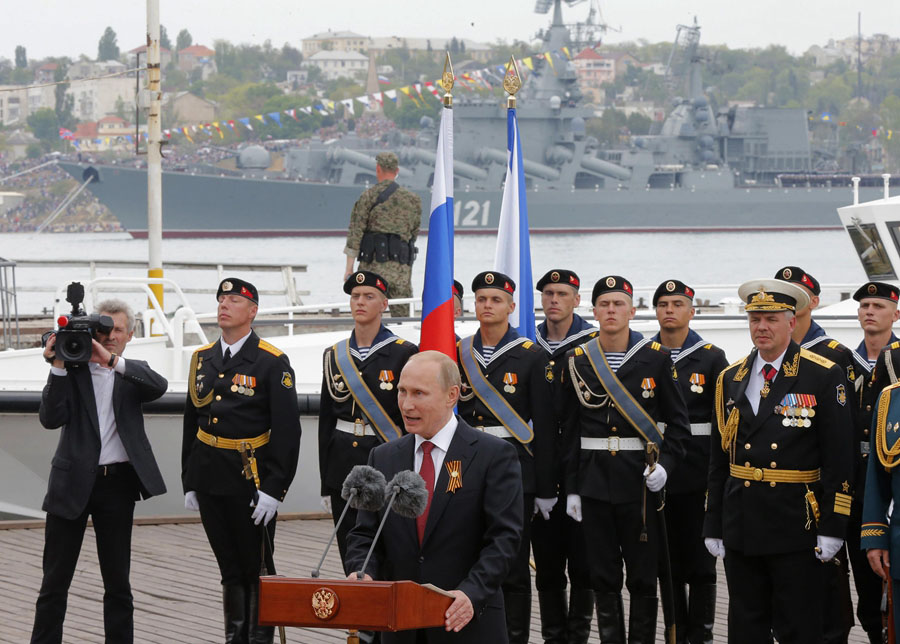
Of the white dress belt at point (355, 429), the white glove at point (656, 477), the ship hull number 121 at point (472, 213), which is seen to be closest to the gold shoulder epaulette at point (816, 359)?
the white glove at point (656, 477)

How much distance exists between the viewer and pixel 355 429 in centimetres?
557

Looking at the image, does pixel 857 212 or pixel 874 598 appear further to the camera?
pixel 857 212

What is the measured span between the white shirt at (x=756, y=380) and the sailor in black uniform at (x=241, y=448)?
1.79 meters

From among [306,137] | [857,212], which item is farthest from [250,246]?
[857,212]

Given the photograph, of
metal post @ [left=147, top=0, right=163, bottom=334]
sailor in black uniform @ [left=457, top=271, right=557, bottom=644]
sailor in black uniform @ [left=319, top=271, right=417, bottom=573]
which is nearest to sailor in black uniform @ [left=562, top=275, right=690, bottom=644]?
sailor in black uniform @ [left=457, top=271, right=557, bottom=644]

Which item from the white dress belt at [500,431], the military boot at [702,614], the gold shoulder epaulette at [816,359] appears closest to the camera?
the gold shoulder epaulette at [816,359]

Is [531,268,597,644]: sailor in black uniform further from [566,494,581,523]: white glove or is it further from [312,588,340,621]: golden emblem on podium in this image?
[312,588,340,621]: golden emblem on podium

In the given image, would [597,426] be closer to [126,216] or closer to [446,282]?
[446,282]

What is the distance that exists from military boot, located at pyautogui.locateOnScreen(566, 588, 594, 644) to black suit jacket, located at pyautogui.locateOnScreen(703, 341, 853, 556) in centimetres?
98

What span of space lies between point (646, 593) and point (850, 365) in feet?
4.05

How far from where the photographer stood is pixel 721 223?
73.4m

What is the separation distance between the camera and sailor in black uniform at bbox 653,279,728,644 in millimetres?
5750

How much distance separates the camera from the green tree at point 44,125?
96.1m

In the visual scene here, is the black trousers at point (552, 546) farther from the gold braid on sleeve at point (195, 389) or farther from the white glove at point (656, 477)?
the gold braid on sleeve at point (195, 389)
